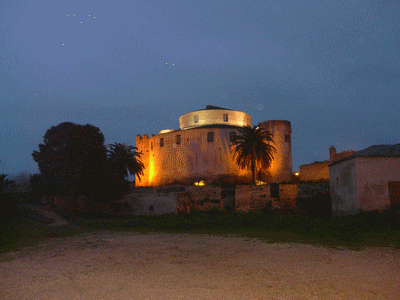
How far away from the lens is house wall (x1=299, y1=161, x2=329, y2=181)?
145ft

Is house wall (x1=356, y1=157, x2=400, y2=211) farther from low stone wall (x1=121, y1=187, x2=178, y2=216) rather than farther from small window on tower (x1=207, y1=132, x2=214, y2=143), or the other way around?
small window on tower (x1=207, y1=132, x2=214, y2=143)

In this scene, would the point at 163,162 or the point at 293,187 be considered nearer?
the point at 293,187

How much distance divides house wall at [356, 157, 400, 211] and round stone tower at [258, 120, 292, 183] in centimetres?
2629

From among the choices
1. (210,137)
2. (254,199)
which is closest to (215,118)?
(210,137)

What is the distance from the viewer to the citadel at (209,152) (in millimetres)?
44844

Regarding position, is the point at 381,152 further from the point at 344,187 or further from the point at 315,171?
the point at 315,171

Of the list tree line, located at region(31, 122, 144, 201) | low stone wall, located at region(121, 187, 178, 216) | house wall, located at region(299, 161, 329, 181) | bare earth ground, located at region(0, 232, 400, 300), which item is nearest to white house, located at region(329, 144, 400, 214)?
bare earth ground, located at region(0, 232, 400, 300)

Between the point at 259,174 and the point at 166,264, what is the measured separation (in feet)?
125

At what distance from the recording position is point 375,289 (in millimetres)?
5285

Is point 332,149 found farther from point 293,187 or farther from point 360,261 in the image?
point 360,261

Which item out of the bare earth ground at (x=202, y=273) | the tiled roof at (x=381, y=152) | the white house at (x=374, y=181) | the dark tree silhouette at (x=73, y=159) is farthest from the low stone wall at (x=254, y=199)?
the bare earth ground at (x=202, y=273)

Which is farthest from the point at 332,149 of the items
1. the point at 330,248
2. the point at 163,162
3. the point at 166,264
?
the point at 166,264

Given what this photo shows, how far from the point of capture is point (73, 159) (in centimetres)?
3209

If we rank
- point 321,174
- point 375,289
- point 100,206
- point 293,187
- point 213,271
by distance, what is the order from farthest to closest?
point 321,174, point 100,206, point 293,187, point 213,271, point 375,289
